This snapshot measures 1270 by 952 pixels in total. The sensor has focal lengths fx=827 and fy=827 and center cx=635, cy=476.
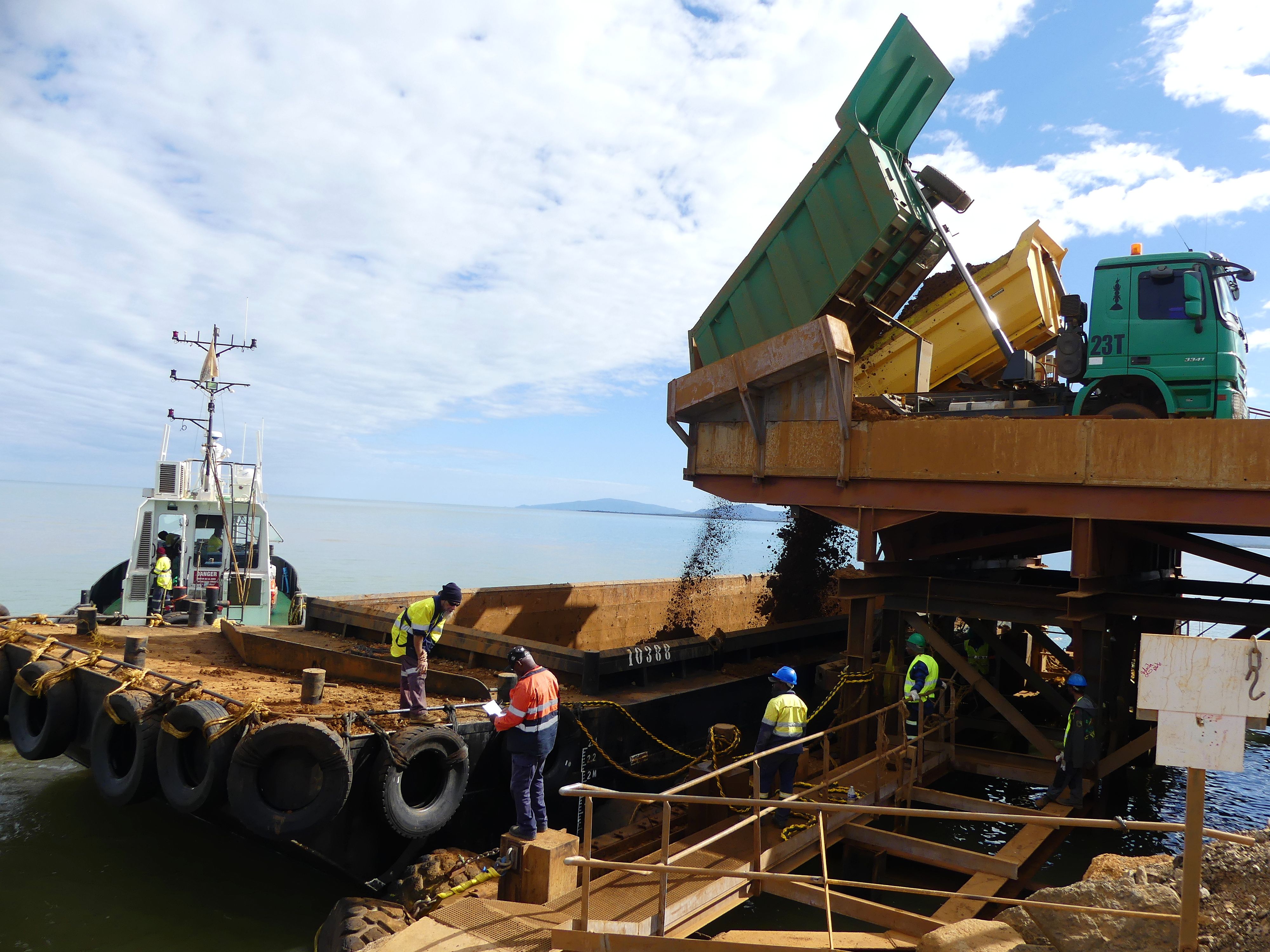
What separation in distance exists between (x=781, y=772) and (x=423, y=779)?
2.94 metres

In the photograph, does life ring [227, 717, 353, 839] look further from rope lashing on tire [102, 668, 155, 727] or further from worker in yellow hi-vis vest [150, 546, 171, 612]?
worker in yellow hi-vis vest [150, 546, 171, 612]

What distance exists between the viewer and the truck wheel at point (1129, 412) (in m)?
7.82

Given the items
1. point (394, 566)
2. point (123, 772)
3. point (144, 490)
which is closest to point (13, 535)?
point (394, 566)

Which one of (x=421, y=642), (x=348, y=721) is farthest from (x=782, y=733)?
(x=348, y=721)

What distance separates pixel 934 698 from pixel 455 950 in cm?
574

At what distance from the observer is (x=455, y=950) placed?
459 centimetres

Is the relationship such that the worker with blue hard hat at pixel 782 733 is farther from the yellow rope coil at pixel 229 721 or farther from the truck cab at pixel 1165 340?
the truck cab at pixel 1165 340

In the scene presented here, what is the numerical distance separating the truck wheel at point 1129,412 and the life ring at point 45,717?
396 inches

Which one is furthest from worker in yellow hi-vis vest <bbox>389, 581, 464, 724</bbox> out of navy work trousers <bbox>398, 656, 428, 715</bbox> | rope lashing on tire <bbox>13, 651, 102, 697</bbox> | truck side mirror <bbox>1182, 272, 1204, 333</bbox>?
truck side mirror <bbox>1182, 272, 1204, 333</bbox>

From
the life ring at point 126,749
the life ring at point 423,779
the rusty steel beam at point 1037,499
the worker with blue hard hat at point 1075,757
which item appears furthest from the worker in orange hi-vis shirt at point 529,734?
the worker with blue hard hat at point 1075,757

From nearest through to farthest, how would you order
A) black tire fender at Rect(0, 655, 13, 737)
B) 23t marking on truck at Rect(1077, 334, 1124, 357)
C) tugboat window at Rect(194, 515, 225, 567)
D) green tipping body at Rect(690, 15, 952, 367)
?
23t marking on truck at Rect(1077, 334, 1124, 357) < black tire fender at Rect(0, 655, 13, 737) < green tipping body at Rect(690, 15, 952, 367) < tugboat window at Rect(194, 515, 225, 567)

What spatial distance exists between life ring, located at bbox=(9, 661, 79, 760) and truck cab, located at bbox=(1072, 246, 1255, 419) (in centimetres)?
1012

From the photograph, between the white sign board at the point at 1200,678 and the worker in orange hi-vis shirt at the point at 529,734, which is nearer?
the white sign board at the point at 1200,678

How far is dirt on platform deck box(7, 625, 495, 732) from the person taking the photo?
709cm
